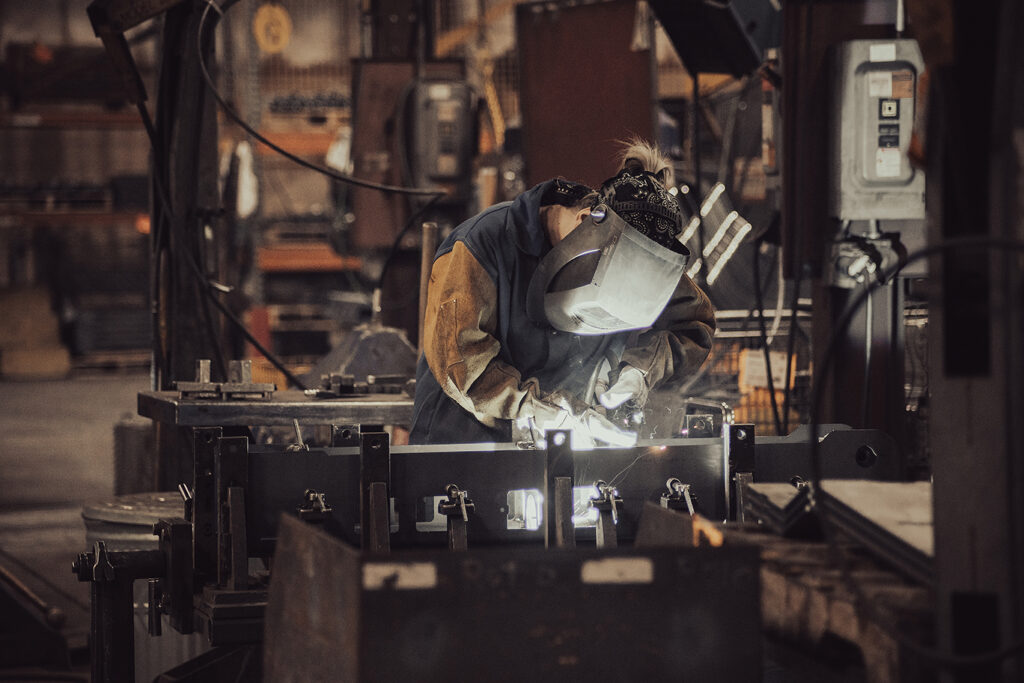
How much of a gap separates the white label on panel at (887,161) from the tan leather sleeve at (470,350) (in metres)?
1.28

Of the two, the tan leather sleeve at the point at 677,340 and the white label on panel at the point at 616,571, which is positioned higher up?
the tan leather sleeve at the point at 677,340

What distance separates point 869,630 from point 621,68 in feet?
12.9

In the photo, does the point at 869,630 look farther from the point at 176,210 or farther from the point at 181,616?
the point at 176,210

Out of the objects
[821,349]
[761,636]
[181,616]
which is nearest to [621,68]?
[821,349]

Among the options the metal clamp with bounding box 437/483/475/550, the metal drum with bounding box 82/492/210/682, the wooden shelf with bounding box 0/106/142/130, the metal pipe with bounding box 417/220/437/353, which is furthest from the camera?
the wooden shelf with bounding box 0/106/142/130

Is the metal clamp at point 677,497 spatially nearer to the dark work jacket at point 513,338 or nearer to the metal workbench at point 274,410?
the dark work jacket at point 513,338

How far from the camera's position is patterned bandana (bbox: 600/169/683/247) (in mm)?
2363

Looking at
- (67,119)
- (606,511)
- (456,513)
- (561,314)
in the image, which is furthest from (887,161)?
(67,119)

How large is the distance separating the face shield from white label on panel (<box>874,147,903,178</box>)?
1.04 m

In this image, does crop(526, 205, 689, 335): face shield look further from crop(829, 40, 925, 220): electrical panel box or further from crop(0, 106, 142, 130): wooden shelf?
crop(0, 106, 142, 130): wooden shelf

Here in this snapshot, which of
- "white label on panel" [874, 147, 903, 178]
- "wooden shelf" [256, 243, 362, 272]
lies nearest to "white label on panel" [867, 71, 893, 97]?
"white label on panel" [874, 147, 903, 178]

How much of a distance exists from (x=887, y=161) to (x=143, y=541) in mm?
2332

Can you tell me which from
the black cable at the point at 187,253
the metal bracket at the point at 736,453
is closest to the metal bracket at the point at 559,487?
the metal bracket at the point at 736,453

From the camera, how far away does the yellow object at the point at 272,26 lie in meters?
9.66
